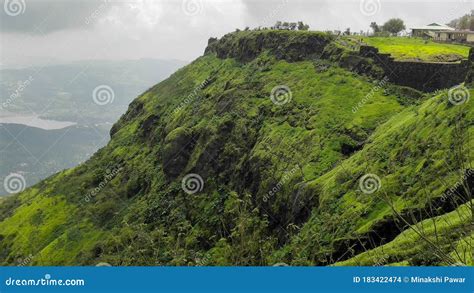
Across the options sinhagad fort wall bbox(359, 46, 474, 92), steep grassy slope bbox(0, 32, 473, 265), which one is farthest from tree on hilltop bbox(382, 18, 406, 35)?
sinhagad fort wall bbox(359, 46, 474, 92)

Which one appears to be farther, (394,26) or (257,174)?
(394,26)

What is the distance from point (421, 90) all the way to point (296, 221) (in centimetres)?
2995

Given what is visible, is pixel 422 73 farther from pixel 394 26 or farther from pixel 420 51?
pixel 394 26

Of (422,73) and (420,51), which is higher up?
(420,51)

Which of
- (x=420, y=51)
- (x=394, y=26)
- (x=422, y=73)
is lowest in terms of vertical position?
(x=422, y=73)

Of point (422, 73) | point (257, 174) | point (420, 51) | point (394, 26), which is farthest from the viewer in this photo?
point (394, 26)

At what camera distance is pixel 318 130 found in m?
62.8

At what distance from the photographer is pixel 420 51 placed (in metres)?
74.5

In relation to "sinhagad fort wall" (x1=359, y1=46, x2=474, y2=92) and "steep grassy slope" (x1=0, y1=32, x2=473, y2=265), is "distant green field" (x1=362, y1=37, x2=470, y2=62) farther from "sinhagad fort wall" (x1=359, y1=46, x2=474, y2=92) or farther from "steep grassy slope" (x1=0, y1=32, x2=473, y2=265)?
"steep grassy slope" (x1=0, y1=32, x2=473, y2=265)

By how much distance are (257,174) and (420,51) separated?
33.9 m

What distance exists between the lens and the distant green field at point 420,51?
6869 cm

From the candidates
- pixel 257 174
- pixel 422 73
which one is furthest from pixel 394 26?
pixel 257 174

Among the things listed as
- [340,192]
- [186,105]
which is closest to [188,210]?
[340,192]

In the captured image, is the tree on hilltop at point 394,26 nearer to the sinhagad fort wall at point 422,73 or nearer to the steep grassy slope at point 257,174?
the steep grassy slope at point 257,174
